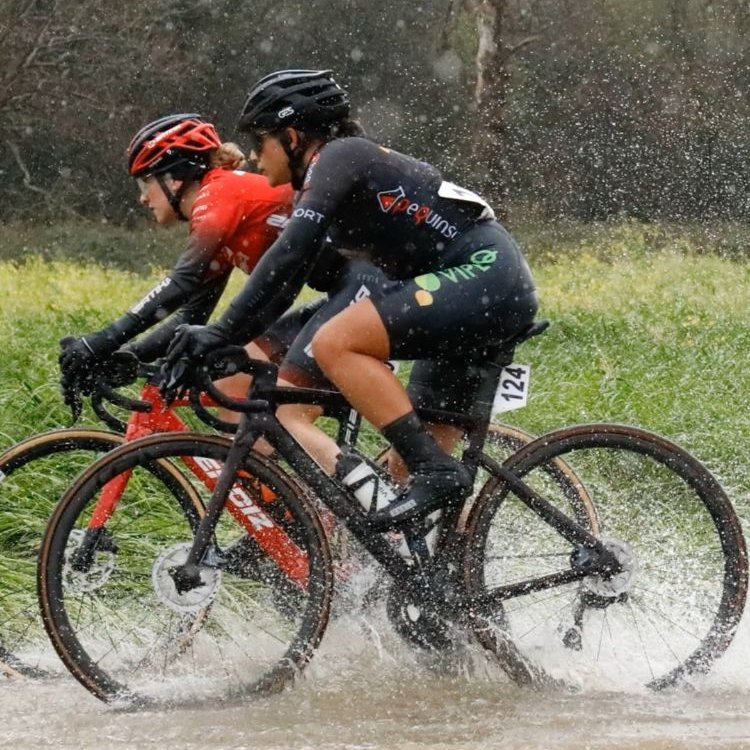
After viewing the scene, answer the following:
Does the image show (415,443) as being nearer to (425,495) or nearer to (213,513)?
(425,495)

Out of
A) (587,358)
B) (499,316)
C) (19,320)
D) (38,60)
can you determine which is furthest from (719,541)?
(38,60)

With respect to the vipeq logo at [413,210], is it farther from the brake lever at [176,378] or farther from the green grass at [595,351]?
the green grass at [595,351]

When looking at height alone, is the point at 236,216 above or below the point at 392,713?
above

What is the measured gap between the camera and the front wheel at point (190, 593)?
462cm

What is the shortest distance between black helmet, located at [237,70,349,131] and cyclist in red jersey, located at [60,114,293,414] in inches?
21.4

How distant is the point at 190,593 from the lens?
477 cm

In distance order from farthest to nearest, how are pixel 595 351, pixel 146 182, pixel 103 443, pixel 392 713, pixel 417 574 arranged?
pixel 595 351
pixel 146 182
pixel 103 443
pixel 417 574
pixel 392 713

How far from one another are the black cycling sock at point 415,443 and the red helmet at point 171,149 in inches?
53.0

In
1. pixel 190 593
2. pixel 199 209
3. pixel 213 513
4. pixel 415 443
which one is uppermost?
pixel 199 209

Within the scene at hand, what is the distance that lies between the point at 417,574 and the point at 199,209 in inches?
59.3

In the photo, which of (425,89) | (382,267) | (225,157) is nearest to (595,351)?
(225,157)

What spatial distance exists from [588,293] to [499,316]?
934cm

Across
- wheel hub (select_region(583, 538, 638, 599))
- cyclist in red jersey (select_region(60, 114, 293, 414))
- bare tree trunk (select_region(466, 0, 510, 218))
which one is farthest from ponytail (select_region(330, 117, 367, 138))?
bare tree trunk (select_region(466, 0, 510, 218))

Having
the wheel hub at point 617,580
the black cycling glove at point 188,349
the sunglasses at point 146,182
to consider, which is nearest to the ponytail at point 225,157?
the sunglasses at point 146,182
